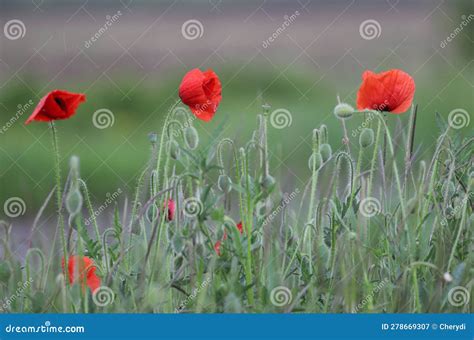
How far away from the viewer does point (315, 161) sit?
1.52 m

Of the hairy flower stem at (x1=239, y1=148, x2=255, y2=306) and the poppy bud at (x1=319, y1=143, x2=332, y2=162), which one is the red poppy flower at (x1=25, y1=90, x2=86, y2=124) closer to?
the hairy flower stem at (x1=239, y1=148, x2=255, y2=306)

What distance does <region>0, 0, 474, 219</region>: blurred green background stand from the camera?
1.67m

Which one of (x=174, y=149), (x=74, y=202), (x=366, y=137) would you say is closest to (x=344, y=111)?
(x=366, y=137)

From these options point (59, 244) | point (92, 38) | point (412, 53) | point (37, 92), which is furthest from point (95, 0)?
point (412, 53)

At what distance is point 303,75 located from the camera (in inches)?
66.7

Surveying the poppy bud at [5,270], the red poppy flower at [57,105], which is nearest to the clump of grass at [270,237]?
the poppy bud at [5,270]

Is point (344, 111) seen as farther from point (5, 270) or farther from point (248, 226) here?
point (5, 270)

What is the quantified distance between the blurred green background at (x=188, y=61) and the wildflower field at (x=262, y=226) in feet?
0.28

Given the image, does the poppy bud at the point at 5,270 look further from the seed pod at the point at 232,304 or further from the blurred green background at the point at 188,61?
the seed pod at the point at 232,304

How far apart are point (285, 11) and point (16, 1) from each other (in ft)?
1.76

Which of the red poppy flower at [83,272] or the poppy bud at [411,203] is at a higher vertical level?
the poppy bud at [411,203]

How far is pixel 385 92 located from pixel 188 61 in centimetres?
41

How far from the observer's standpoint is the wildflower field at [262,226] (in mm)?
1399

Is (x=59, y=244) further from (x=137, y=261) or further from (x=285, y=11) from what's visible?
(x=285, y=11)
